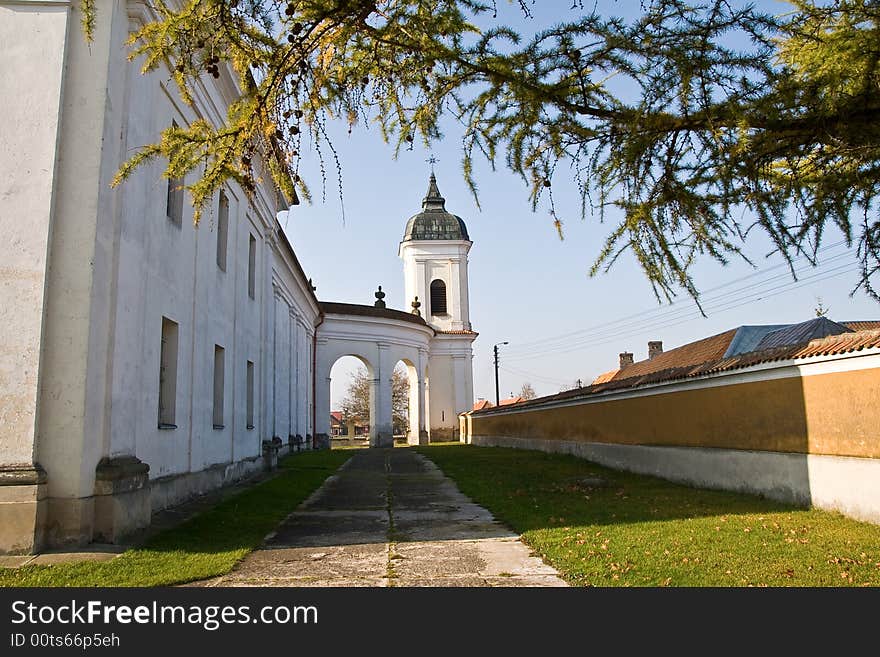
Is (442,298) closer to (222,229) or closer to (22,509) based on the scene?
(222,229)

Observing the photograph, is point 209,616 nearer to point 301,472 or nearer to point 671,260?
point 671,260

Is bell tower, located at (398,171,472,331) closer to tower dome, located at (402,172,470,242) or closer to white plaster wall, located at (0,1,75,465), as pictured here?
tower dome, located at (402,172,470,242)

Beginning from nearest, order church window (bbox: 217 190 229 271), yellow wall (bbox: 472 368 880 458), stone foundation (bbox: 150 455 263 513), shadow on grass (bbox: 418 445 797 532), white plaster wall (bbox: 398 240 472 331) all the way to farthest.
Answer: yellow wall (bbox: 472 368 880 458) → shadow on grass (bbox: 418 445 797 532) → stone foundation (bbox: 150 455 263 513) → church window (bbox: 217 190 229 271) → white plaster wall (bbox: 398 240 472 331)

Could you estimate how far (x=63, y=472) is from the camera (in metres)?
6.98

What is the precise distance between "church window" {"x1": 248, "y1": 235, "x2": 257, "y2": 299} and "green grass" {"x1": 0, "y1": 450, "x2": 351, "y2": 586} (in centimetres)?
725

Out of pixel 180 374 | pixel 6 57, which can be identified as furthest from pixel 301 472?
pixel 6 57

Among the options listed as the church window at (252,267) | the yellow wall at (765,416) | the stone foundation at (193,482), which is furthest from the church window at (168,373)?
the yellow wall at (765,416)

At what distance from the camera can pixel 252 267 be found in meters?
17.8

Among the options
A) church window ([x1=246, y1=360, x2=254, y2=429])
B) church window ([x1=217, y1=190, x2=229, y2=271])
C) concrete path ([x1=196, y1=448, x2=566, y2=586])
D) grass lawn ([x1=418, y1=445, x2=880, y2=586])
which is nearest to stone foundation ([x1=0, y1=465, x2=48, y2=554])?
concrete path ([x1=196, y1=448, x2=566, y2=586])

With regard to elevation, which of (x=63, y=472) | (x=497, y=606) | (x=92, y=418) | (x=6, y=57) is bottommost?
(x=497, y=606)

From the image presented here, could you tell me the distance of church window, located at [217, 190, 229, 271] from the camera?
13.9 metres

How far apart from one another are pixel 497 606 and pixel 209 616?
1.81 m

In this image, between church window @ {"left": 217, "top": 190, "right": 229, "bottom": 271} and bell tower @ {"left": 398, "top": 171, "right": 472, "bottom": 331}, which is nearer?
church window @ {"left": 217, "top": 190, "right": 229, "bottom": 271}

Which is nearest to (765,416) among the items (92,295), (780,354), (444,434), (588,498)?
(780,354)
